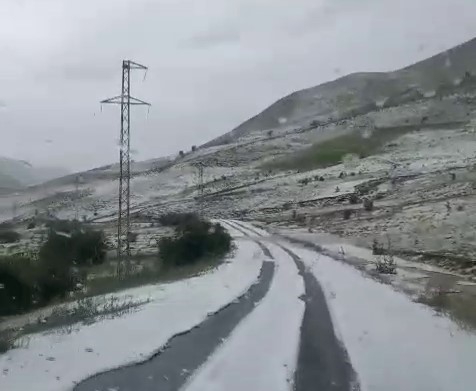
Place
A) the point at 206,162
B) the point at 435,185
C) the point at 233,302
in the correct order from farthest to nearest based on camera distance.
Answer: the point at 206,162 → the point at 435,185 → the point at 233,302

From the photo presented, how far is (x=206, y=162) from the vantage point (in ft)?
521

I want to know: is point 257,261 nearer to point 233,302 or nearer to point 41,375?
point 233,302

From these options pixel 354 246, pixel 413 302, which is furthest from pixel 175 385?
pixel 354 246

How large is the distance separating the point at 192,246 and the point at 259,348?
107ft

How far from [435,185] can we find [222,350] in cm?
6977

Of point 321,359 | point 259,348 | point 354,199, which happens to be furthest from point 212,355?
point 354,199

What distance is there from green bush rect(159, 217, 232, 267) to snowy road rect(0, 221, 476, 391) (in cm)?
2154

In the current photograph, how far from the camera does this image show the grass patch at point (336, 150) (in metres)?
146

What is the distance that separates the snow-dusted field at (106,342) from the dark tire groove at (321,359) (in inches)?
103

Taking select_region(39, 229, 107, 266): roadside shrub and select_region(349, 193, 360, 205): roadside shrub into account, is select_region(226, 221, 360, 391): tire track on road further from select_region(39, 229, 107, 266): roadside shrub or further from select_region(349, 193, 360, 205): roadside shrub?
select_region(349, 193, 360, 205): roadside shrub

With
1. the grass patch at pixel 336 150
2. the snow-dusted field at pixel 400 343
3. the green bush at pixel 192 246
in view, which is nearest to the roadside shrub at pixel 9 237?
the green bush at pixel 192 246

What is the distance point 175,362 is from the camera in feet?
39.8

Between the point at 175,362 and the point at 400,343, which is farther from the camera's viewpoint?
the point at 400,343

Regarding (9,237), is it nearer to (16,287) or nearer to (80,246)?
(80,246)
